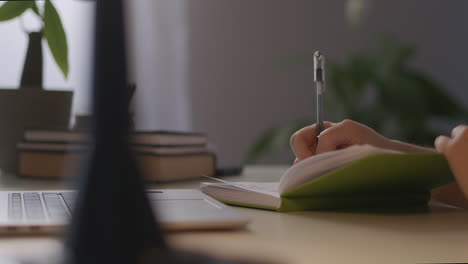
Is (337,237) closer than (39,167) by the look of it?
Yes

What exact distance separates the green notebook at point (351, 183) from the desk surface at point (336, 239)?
1.1 inches

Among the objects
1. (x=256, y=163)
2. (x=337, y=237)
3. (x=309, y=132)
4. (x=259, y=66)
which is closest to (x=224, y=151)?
(x=256, y=163)

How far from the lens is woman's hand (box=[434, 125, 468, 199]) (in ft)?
2.10

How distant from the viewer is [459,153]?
65 centimetres

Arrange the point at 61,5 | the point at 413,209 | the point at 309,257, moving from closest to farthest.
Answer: the point at 309,257 → the point at 413,209 → the point at 61,5

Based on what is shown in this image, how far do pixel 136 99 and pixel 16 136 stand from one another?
3.74ft

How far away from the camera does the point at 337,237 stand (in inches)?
21.4

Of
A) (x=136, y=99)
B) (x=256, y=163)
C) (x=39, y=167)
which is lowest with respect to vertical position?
(x=256, y=163)

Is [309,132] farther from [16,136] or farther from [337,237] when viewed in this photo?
[16,136]

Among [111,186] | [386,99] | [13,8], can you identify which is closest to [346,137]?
[111,186]

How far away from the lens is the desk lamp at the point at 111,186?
0.24 meters

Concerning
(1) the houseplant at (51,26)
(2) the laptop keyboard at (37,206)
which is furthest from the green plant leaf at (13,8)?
(2) the laptop keyboard at (37,206)

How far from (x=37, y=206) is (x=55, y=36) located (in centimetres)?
64

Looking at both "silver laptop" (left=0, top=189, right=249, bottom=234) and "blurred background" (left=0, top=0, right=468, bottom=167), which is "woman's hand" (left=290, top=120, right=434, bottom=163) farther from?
"blurred background" (left=0, top=0, right=468, bottom=167)
